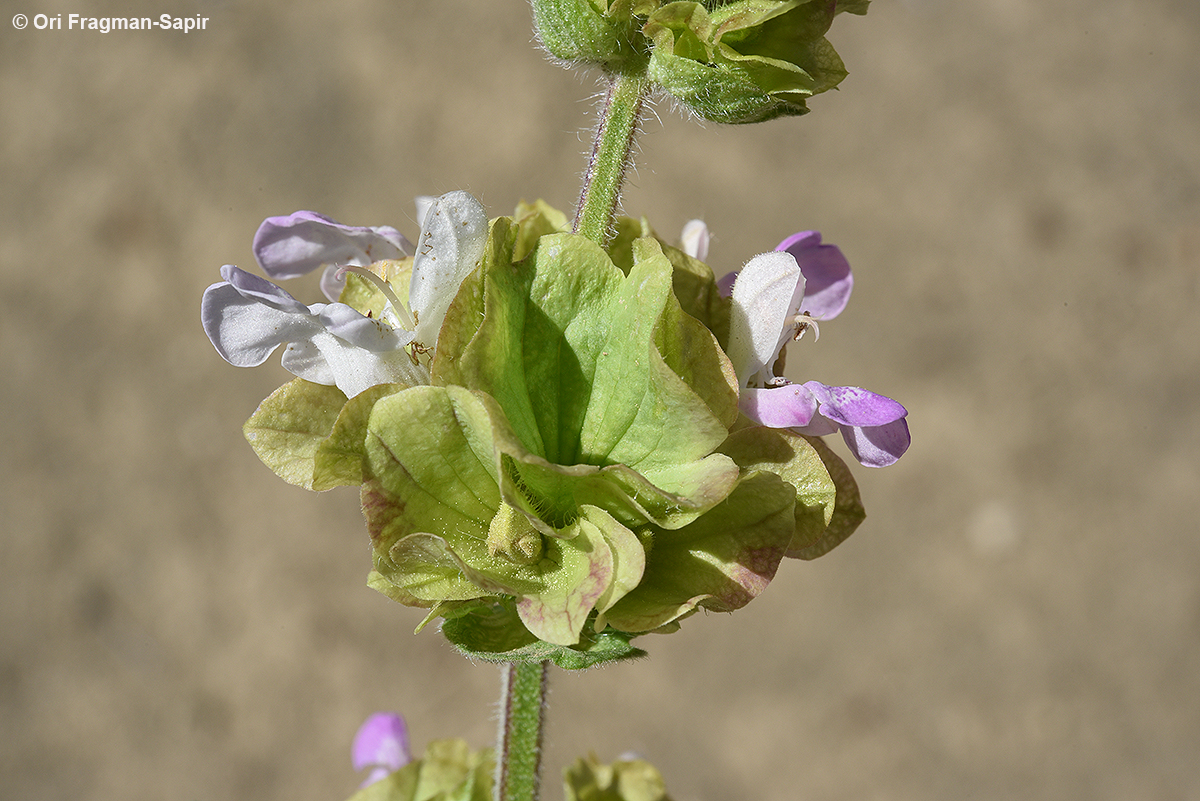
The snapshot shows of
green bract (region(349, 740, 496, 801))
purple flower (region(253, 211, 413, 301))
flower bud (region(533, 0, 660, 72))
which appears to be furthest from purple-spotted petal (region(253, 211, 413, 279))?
green bract (region(349, 740, 496, 801))

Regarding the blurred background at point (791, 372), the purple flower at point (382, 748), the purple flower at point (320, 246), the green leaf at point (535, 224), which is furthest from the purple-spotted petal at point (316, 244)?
the blurred background at point (791, 372)

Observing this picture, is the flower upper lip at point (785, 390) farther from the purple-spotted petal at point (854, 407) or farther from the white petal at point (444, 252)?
the white petal at point (444, 252)

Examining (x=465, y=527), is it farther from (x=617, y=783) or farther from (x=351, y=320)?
(x=617, y=783)

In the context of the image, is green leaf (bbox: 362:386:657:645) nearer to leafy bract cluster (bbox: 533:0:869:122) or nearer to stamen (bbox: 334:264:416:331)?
stamen (bbox: 334:264:416:331)

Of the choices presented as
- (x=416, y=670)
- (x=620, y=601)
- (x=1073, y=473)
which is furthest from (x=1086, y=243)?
(x=620, y=601)

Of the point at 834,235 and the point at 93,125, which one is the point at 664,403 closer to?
the point at 834,235
